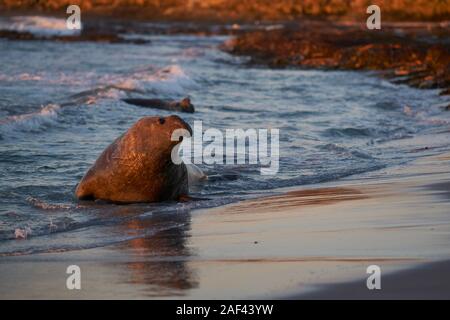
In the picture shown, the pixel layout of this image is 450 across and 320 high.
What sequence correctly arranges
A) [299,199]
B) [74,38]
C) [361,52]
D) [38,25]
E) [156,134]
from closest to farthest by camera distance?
[299,199], [156,134], [361,52], [74,38], [38,25]

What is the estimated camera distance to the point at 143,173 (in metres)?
9.55

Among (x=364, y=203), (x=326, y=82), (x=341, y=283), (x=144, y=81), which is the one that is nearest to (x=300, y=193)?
(x=364, y=203)

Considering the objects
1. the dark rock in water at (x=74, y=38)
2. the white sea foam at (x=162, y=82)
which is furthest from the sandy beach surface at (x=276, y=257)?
the dark rock in water at (x=74, y=38)

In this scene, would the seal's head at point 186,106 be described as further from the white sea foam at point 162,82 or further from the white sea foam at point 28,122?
the white sea foam at point 162,82

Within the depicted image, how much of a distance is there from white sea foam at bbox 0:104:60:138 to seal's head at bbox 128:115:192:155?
173 inches

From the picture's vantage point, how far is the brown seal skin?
952 cm

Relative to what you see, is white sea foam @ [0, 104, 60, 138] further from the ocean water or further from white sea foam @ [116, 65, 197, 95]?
white sea foam @ [116, 65, 197, 95]

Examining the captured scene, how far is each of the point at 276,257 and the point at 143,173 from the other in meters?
3.07

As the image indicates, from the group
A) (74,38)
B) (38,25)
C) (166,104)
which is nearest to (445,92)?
(166,104)

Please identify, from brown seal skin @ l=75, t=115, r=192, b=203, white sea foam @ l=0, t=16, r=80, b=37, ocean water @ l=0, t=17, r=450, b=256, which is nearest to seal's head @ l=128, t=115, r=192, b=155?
brown seal skin @ l=75, t=115, r=192, b=203

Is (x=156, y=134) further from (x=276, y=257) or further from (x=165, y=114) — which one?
(x=165, y=114)

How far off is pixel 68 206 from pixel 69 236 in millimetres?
1284

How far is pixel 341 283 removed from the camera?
19.6 ft
